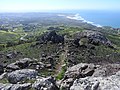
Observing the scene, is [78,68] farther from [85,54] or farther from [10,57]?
[10,57]

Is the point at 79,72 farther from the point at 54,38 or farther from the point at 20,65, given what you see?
the point at 54,38

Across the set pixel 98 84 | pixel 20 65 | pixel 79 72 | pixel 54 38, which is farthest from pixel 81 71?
pixel 54 38

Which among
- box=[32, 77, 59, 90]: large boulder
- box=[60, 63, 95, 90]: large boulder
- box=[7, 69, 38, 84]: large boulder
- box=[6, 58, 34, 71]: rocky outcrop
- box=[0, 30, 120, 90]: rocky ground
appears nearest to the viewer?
box=[0, 30, 120, 90]: rocky ground

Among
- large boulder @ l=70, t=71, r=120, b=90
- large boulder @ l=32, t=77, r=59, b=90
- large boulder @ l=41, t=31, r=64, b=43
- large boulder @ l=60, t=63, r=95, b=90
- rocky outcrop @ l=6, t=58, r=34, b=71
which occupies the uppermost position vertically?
large boulder @ l=70, t=71, r=120, b=90

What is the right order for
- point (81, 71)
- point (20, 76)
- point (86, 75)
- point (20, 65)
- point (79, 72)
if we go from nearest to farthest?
point (20, 76) → point (86, 75) → point (79, 72) → point (81, 71) → point (20, 65)

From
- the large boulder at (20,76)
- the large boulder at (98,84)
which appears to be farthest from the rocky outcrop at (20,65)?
the large boulder at (98,84)

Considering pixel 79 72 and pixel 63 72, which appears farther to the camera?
pixel 63 72

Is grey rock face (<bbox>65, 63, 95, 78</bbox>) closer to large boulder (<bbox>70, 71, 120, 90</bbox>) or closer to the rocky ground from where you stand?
the rocky ground

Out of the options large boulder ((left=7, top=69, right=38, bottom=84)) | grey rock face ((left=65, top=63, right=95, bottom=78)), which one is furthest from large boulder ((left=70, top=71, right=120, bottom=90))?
large boulder ((left=7, top=69, right=38, bottom=84))
